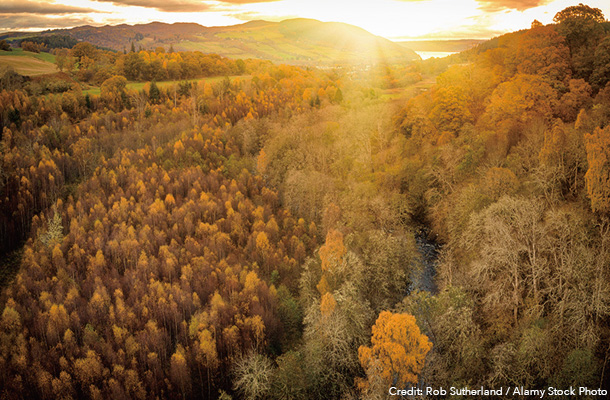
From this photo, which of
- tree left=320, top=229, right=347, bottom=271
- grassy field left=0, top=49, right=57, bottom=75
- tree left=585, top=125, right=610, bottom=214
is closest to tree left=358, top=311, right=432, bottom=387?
tree left=320, top=229, right=347, bottom=271

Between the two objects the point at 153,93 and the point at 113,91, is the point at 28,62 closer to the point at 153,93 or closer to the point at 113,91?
the point at 113,91

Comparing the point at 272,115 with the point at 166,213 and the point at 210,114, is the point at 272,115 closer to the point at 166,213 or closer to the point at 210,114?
the point at 210,114

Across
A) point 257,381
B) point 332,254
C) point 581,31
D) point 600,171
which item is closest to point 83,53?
point 332,254

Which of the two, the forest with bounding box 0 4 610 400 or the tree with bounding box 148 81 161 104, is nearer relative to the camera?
the forest with bounding box 0 4 610 400

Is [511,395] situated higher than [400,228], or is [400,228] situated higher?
[400,228]

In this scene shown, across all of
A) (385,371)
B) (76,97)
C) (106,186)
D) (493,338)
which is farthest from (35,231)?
(493,338)

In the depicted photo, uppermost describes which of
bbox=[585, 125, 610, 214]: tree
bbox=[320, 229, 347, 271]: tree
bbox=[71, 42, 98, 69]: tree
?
bbox=[71, 42, 98, 69]: tree

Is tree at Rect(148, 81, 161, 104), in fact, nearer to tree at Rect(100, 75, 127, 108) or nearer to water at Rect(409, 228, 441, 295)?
tree at Rect(100, 75, 127, 108)
